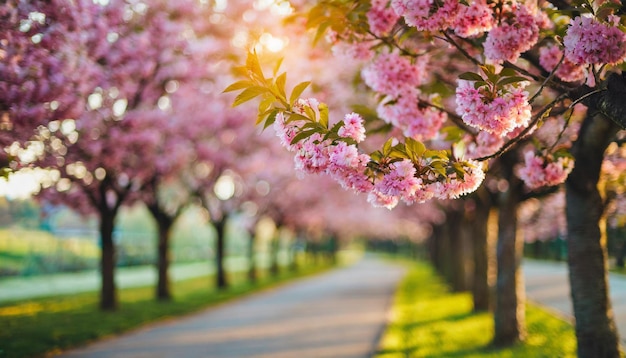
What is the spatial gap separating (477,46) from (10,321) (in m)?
11.6

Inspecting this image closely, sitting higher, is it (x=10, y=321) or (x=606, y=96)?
(x=606, y=96)

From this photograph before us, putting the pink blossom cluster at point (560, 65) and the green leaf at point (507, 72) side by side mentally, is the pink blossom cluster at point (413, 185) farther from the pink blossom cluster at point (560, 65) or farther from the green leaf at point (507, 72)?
the pink blossom cluster at point (560, 65)

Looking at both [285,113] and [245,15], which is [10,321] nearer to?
[245,15]

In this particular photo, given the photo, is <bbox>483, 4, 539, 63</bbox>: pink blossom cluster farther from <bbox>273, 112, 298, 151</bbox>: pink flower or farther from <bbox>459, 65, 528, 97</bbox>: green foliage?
<bbox>273, 112, 298, 151</bbox>: pink flower

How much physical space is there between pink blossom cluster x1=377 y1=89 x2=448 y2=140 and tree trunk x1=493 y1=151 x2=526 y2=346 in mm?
4693

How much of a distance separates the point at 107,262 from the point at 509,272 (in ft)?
34.0

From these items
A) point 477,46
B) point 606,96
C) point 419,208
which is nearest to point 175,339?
point 477,46

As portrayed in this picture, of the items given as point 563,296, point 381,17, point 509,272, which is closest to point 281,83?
point 381,17

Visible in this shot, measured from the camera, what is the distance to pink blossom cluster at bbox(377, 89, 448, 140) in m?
5.11

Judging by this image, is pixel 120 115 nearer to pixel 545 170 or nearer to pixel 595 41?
pixel 545 170

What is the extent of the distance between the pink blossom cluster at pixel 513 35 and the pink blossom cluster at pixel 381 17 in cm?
96

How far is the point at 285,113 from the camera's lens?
12.8 feet

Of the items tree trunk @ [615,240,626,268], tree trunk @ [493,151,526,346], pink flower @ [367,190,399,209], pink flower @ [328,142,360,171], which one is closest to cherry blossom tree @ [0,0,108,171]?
pink flower @ [328,142,360,171]

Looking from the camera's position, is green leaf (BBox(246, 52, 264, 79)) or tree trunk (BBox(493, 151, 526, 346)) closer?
green leaf (BBox(246, 52, 264, 79))
